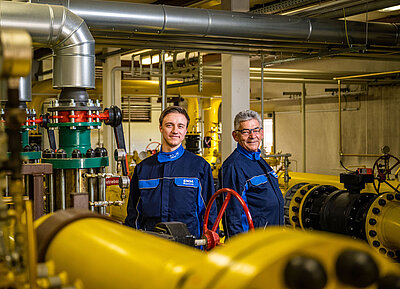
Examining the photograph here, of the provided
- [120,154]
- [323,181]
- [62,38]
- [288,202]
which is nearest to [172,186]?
[120,154]

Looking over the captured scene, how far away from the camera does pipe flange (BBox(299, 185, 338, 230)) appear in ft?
11.7

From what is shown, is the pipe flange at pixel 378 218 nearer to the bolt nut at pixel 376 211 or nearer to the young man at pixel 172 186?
the bolt nut at pixel 376 211

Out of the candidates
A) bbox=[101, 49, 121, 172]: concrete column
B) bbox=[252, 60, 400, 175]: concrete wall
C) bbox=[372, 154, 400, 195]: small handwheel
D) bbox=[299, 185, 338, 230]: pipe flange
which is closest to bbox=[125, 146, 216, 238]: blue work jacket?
bbox=[372, 154, 400, 195]: small handwheel

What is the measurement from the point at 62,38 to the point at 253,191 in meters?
1.35

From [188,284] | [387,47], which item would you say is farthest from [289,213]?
[188,284]

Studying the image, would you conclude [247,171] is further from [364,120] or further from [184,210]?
[364,120]

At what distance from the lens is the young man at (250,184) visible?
84.6 inches

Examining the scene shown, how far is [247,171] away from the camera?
2232 mm

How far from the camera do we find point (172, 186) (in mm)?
2051

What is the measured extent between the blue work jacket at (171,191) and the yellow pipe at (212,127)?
5.02 m

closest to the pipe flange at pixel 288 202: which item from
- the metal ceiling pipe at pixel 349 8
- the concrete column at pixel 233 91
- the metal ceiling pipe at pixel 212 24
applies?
the concrete column at pixel 233 91

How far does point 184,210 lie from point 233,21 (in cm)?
201

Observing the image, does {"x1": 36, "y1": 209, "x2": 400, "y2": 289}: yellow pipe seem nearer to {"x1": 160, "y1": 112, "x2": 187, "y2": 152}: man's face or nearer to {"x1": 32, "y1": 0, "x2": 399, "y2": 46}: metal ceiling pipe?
{"x1": 160, "y1": 112, "x2": 187, "y2": 152}: man's face

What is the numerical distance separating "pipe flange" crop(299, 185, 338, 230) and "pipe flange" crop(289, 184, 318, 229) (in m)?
0.06
